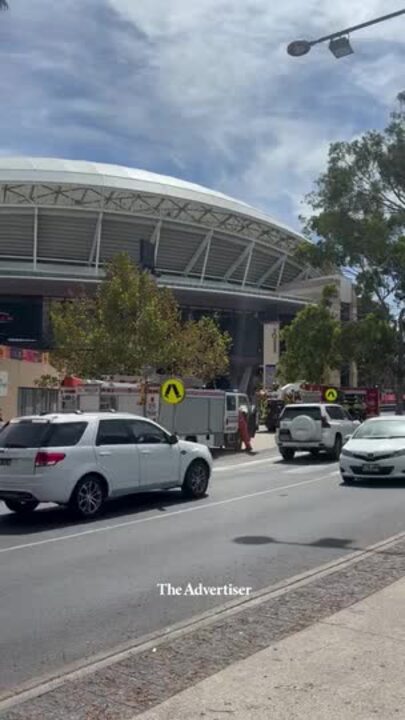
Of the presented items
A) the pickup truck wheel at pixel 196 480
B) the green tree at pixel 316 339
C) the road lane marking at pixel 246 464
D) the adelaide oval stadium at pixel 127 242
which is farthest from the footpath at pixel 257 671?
the adelaide oval stadium at pixel 127 242

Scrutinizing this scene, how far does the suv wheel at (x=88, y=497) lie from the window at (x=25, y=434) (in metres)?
0.92

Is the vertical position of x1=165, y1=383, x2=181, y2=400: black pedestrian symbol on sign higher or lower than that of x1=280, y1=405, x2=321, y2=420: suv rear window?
higher

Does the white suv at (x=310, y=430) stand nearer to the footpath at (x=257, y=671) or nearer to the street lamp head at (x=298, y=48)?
the street lamp head at (x=298, y=48)

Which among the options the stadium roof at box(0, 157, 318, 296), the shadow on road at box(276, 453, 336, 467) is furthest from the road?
the stadium roof at box(0, 157, 318, 296)

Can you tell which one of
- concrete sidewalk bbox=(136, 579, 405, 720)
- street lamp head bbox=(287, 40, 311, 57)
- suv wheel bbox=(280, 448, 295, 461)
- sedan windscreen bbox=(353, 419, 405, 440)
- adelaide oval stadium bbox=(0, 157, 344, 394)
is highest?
adelaide oval stadium bbox=(0, 157, 344, 394)

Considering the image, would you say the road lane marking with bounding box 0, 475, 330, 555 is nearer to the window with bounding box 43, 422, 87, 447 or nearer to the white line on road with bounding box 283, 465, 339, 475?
the window with bounding box 43, 422, 87, 447

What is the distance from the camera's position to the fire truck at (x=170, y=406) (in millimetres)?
25344

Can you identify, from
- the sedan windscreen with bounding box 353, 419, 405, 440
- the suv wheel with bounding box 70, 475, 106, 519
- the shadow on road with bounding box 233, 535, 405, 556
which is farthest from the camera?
the sedan windscreen with bounding box 353, 419, 405, 440

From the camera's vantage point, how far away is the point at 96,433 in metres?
12.8

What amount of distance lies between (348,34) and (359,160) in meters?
20.1

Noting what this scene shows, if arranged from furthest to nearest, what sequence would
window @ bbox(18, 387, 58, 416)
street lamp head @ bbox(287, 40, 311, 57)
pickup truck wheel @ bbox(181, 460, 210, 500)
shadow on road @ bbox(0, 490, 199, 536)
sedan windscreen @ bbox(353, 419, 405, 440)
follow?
window @ bbox(18, 387, 58, 416) → sedan windscreen @ bbox(353, 419, 405, 440) → pickup truck wheel @ bbox(181, 460, 210, 500) → shadow on road @ bbox(0, 490, 199, 536) → street lamp head @ bbox(287, 40, 311, 57)

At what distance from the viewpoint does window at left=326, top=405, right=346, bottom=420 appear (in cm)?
2539

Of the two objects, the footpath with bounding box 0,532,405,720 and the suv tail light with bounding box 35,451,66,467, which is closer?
the footpath with bounding box 0,532,405,720

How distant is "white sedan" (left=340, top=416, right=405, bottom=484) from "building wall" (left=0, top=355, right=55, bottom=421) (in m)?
21.2
